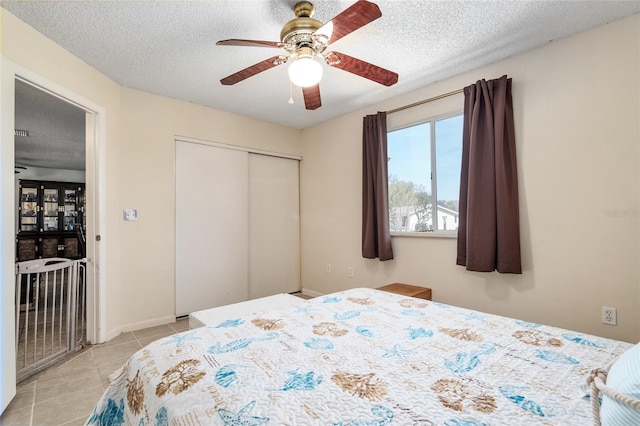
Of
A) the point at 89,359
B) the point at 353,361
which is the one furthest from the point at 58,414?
the point at 353,361

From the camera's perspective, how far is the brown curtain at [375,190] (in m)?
3.15

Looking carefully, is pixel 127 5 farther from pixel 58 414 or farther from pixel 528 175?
pixel 528 175

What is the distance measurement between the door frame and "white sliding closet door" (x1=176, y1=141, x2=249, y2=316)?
28.4 inches

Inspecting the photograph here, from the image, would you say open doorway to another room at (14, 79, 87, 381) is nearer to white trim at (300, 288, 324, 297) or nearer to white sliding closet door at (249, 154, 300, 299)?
white sliding closet door at (249, 154, 300, 299)

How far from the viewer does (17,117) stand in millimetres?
3455

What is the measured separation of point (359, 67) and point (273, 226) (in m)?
2.57

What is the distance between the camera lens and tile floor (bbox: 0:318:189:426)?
1703 millimetres

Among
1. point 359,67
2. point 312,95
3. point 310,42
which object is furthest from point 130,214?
point 359,67

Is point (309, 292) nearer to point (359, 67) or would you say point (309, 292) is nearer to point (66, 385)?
point (66, 385)

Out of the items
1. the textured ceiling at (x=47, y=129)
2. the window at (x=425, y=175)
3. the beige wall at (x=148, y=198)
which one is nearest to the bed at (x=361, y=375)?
the window at (x=425, y=175)

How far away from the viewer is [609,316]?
2.00m

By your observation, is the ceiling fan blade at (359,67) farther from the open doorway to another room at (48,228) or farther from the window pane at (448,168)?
the open doorway to another room at (48,228)

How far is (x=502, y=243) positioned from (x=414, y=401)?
193 cm

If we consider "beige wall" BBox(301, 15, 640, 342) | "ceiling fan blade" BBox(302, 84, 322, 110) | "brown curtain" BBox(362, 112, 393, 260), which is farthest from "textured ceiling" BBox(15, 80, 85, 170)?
"beige wall" BBox(301, 15, 640, 342)
